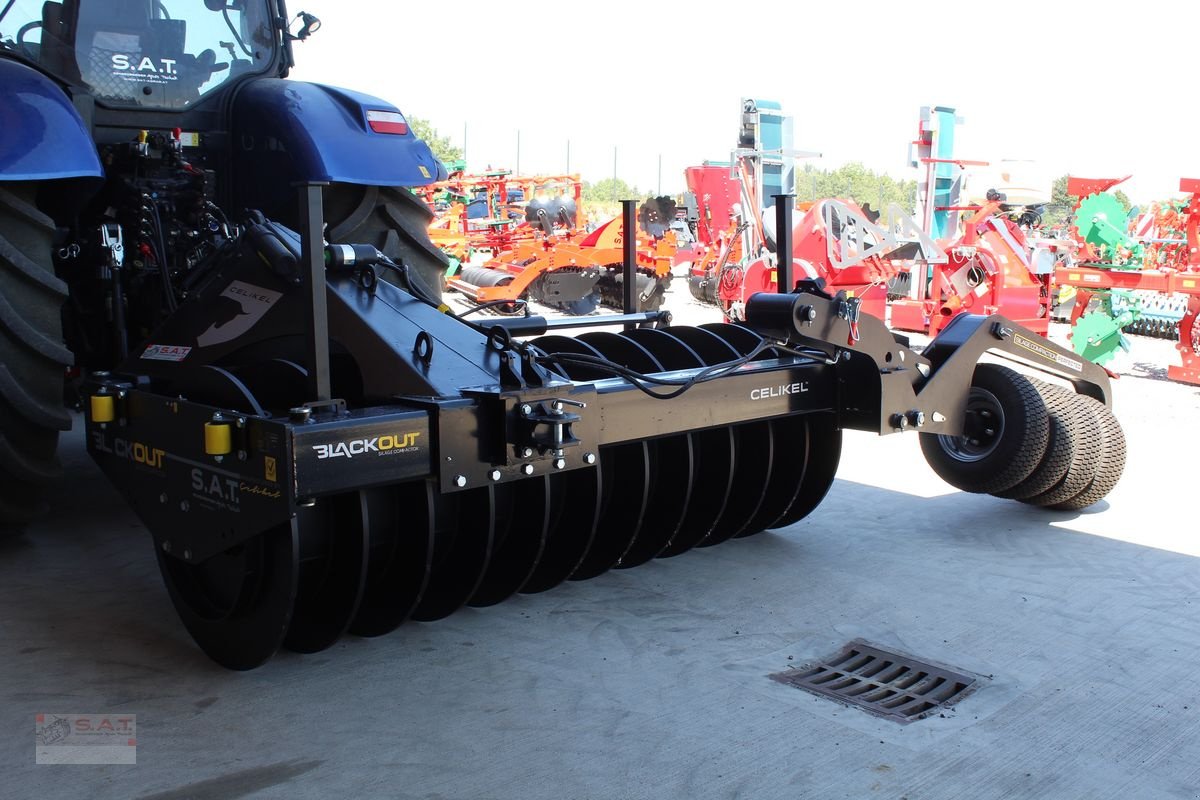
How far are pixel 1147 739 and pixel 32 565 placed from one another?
3265 millimetres

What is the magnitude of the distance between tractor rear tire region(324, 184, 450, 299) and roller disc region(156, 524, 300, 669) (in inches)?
57.6

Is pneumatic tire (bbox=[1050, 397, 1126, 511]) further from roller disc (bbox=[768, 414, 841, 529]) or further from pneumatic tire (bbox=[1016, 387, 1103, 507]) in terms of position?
roller disc (bbox=[768, 414, 841, 529])

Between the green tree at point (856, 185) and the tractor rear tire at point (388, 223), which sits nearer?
the tractor rear tire at point (388, 223)

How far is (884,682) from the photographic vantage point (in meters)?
2.81

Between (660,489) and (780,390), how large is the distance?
52 centimetres

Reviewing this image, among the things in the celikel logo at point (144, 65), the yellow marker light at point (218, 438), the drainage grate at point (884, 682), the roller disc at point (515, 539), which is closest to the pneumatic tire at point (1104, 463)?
the drainage grate at point (884, 682)

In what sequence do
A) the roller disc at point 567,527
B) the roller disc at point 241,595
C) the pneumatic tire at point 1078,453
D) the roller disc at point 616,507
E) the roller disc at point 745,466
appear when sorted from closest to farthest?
the roller disc at point 241,595 < the roller disc at point 567,527 < the roller disc at point 616,507 < the roller disc at point 745,466 < the pneumatic tire at point 1078,453

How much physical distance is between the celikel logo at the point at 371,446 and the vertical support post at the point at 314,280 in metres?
0.13

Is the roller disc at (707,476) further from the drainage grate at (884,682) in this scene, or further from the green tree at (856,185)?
the green tree at (856,185)

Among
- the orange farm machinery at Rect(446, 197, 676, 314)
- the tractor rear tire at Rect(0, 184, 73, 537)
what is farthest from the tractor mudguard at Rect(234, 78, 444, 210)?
the orange farm machinery at Rect(446, 197, 676, 314)

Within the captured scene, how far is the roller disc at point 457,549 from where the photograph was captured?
2.93m

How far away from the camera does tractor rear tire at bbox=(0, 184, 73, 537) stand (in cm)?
325

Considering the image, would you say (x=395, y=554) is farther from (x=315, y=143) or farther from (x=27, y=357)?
(x=315, y=143)

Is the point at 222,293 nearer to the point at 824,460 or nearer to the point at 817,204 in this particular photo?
the point at 824,460
